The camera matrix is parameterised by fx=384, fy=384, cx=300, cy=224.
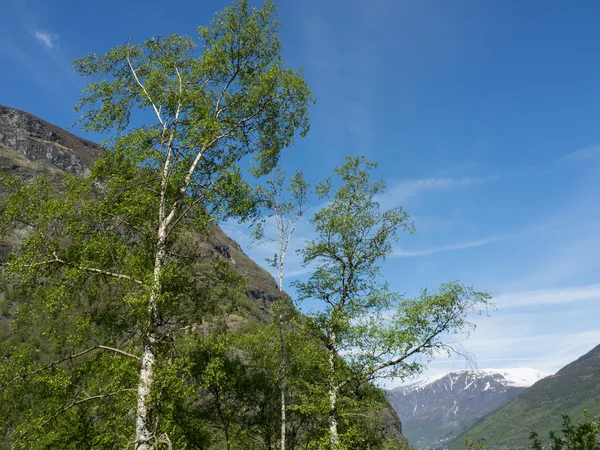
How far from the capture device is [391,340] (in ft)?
60.7

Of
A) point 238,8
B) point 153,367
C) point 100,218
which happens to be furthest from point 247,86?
point 153,367

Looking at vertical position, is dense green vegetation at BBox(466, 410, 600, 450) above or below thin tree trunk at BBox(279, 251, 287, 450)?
below

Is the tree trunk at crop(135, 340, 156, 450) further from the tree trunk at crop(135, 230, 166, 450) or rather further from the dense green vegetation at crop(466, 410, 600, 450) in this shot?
the dense green vegetation at crop(466, 410, 600, 450)

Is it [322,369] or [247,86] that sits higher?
[247,86]

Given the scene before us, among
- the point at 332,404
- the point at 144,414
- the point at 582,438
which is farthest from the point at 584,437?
the point at 144,414

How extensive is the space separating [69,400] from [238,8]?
17.8m

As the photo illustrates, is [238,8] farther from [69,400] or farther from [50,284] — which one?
[69,400]

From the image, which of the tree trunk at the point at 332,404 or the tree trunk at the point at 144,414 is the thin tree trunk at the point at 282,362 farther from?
the tree trunk at the point at 144,414

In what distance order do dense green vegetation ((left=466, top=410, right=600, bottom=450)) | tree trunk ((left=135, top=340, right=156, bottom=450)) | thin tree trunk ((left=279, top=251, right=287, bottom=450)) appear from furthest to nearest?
thin tree trunk ((left=279, top=251, right=287, bottom=450))
dense green vegetation ((left=466, top=410, right=600, bottom=450))
tree trunk ((left=135, top=340, right=156, bottom=450))

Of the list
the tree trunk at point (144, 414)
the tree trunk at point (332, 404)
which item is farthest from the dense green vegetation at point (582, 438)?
the tree trunk at point (144, 414)

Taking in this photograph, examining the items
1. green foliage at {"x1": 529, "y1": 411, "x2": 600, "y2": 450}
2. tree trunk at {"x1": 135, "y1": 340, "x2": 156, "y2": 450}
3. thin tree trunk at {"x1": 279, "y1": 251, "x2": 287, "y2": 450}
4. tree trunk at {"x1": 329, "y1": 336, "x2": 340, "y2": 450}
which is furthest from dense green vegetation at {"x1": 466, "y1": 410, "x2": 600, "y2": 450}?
tree trunk at {"x1": 135, "y1": 340, "x2": 156, "y2": 450}

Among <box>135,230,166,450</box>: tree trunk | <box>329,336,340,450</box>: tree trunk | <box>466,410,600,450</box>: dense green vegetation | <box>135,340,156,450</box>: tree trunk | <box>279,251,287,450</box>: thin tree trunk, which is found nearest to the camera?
<box>135,340,156,450</box>: tree trunk

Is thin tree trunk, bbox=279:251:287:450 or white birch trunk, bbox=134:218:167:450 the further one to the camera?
thin tree trunk, bbox=279:251:287:450

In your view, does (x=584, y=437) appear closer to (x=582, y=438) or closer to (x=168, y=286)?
(x=582, y=438)
